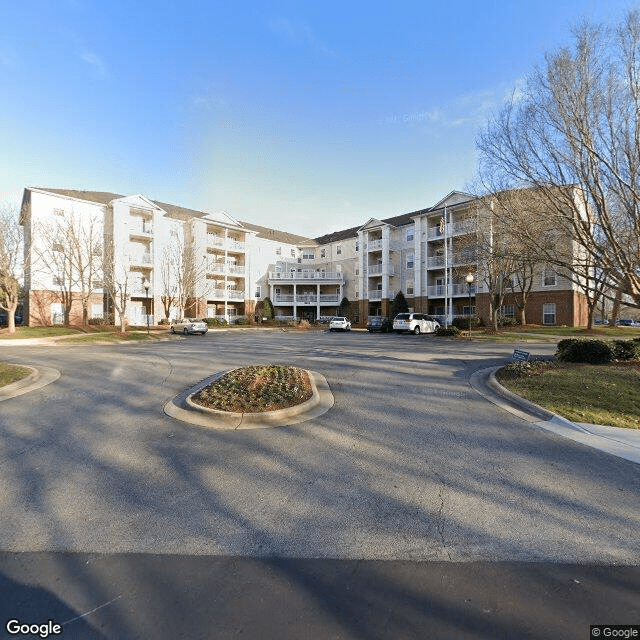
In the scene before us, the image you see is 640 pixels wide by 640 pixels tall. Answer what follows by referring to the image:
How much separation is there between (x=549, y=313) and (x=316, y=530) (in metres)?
37.7

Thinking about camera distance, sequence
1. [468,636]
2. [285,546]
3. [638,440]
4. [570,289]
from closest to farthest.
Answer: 1. [468,636]
2. [285,546]
3. [638,440]
4. [570,289]

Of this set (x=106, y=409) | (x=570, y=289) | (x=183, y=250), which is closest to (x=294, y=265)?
(x=183, y=250)

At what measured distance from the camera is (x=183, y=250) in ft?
124

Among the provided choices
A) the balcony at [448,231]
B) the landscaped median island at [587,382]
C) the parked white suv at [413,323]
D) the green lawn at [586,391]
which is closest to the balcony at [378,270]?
the balcony at [448,231]

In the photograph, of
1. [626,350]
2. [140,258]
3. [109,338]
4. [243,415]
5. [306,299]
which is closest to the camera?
[243,415]

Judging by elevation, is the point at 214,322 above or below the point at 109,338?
above

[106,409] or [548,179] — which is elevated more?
[548,179]

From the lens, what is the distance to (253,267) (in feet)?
154

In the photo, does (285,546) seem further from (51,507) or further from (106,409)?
(106,409)

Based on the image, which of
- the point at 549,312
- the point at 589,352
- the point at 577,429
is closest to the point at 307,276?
the point at 549,312

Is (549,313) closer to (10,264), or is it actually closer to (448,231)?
(448,231)

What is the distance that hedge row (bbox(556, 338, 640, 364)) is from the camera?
459 inches

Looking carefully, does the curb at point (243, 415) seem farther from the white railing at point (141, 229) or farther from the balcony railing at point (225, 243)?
the balcony railing at point (225, 243)

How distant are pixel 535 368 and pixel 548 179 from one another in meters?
6.82
